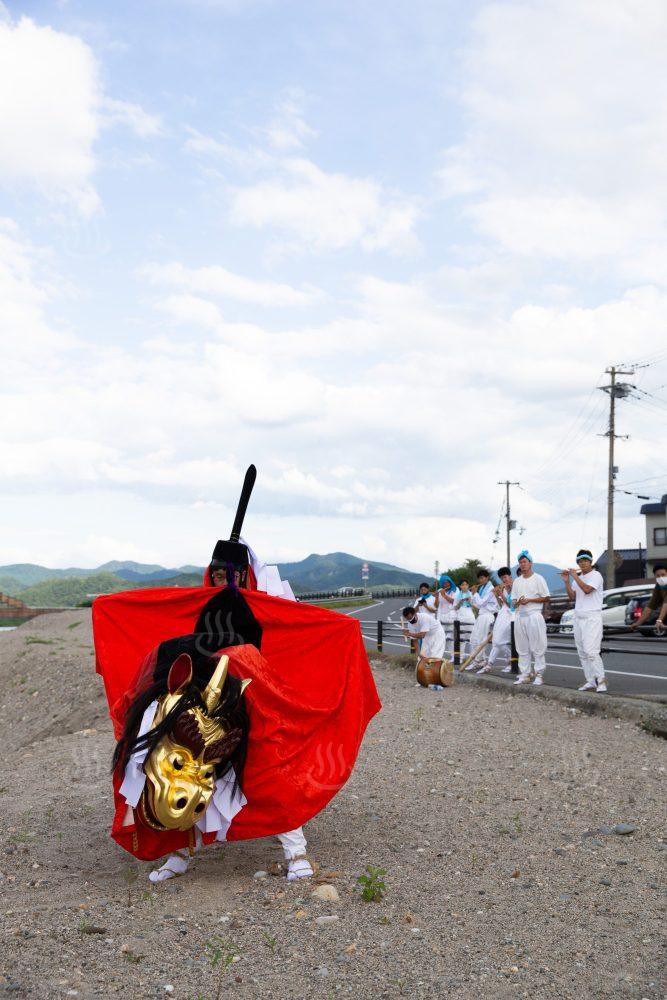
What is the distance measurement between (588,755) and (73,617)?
37.7 metres

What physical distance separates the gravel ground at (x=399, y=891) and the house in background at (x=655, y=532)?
188ft

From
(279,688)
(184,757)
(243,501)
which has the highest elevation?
(243,501)

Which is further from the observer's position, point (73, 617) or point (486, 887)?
point (73, 617)

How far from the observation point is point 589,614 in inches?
474

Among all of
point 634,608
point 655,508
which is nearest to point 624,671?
point 634,608

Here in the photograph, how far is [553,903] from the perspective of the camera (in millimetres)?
5289

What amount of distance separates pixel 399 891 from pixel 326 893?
475 millimetres

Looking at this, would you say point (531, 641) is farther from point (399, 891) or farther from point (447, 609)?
point (399, 891)

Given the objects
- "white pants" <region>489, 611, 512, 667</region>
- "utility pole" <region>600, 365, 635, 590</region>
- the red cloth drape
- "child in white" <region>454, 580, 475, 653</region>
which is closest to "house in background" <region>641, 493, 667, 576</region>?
"utility pole" <region>600, 365, 635, 590</region>

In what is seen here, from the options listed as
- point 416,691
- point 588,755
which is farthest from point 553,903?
point 416,691

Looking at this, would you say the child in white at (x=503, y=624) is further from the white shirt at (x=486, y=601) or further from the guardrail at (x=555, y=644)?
the white shirt at (x=486, y=601)

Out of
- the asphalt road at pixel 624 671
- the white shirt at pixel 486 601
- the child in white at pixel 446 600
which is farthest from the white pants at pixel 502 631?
the child in white at pixel 446 600

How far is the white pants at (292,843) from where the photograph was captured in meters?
5.59

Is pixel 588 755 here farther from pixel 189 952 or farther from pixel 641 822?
pixel 189 952
